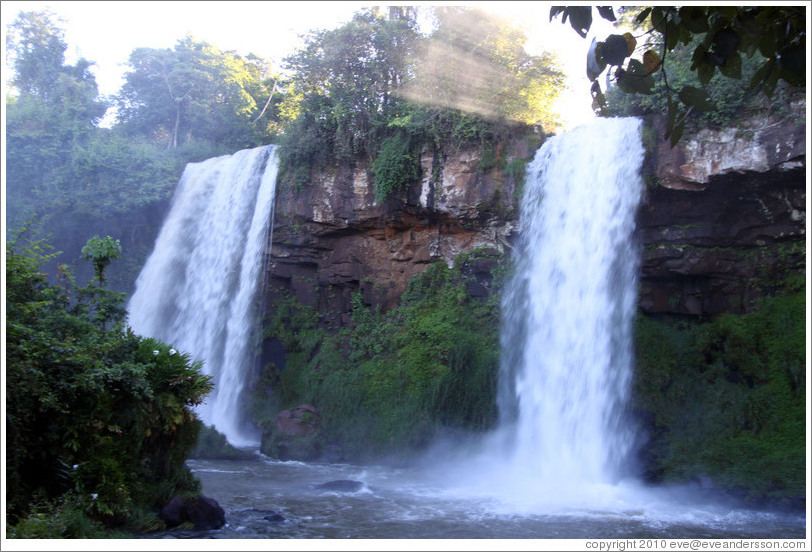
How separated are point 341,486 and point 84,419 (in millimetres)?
5098

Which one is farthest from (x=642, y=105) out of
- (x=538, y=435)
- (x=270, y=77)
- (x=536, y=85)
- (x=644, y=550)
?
(x=270, y=77)

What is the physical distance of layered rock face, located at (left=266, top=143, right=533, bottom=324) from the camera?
1467 cm

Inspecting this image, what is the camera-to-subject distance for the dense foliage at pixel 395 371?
1369cm

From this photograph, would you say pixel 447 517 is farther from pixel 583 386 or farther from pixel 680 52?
pixel 680 52

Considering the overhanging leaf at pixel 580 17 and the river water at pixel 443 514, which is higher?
the overhanging leaf at pixel 580 17

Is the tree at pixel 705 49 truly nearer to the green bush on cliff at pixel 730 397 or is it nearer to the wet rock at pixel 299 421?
the green bush on cliff at pixel 730 397

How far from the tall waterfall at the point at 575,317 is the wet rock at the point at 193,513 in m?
5.41

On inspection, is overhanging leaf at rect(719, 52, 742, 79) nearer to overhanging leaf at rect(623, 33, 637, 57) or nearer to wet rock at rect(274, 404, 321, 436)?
overhanging leaf at rect(623, 33, 637, 57)

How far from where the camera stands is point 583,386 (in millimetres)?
11844

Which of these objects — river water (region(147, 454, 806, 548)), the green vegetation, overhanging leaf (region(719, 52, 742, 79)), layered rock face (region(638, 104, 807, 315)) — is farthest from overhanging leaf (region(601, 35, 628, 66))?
the green vegetation

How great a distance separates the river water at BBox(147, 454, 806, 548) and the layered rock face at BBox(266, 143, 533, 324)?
5.77m

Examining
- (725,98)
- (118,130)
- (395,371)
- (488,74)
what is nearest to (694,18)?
(725,98)

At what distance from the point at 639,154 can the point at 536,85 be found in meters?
3.61

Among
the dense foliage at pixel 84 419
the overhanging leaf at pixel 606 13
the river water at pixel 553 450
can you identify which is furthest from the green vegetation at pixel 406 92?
the overhanging leaf at pixel 606 13
